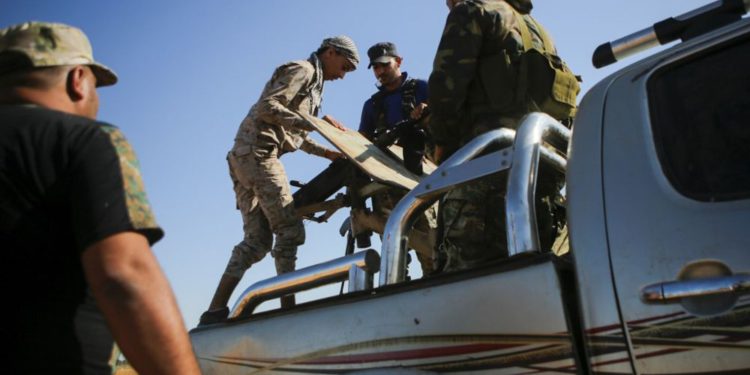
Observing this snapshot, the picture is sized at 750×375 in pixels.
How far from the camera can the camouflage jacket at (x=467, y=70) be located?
312cm

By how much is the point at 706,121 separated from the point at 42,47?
60.6 inches

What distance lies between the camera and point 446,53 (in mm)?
3156

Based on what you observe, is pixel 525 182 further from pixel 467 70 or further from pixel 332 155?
pixel 332 155

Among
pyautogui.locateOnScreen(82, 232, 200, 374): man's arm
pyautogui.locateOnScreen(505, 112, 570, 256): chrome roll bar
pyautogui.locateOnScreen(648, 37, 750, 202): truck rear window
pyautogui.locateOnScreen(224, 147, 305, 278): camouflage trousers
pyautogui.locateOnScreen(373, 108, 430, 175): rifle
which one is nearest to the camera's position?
pyautogui.locateOnScreen(82, 232, 200, 374): man's arm

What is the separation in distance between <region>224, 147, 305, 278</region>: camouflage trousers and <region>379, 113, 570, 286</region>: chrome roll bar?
3.17 meters

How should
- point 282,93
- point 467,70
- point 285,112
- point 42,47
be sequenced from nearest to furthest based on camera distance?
point 42,47, point 467,70, point 285,112, point 282,93

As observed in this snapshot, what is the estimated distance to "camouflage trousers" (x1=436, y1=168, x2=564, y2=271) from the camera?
266 centimetres

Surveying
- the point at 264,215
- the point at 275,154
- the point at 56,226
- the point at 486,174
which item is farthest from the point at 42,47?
the point at 264,215

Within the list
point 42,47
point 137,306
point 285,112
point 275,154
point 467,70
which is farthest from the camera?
point 275,154

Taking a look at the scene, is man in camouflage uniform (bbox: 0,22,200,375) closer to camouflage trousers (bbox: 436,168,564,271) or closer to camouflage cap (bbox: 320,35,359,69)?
camouflage trousers (bbox: 436,168,564,271)

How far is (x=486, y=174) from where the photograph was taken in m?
1.93

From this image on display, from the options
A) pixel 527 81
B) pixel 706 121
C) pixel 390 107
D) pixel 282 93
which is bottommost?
pixel 706 121

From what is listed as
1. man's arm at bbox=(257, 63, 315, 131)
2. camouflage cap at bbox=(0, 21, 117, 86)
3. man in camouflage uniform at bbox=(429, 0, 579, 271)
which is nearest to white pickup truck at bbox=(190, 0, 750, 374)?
camouflage cap at bbox=(0, 21, 117, 86)

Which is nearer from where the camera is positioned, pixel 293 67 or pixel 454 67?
pixel 454 67
